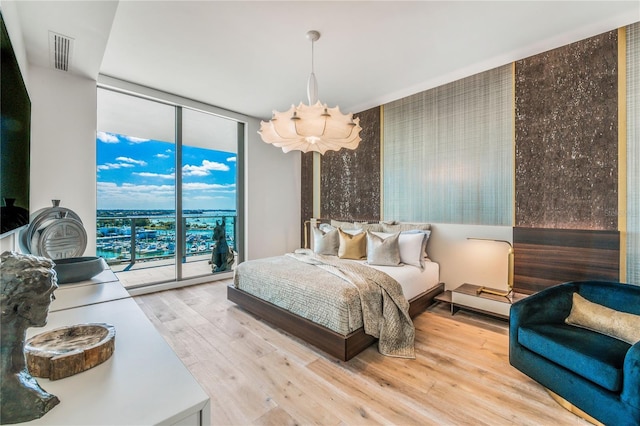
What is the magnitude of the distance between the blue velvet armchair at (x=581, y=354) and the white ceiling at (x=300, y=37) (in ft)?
7.94

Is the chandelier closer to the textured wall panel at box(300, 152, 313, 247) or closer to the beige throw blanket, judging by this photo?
the beige throw blanket

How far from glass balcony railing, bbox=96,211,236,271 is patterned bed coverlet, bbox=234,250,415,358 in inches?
88.8

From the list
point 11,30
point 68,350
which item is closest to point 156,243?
point 11,30

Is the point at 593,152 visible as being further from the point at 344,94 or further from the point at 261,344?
the point at 261,344

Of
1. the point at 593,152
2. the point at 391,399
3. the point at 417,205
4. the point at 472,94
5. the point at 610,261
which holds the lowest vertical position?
the point at 391,399

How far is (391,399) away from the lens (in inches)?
71.8

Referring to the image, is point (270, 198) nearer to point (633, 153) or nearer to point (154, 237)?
point (154, 237)

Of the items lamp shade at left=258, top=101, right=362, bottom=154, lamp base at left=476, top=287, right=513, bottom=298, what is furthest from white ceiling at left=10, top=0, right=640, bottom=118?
lamp base at left=476, top=287, right=513, bottom=298

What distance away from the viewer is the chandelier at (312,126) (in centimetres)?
249

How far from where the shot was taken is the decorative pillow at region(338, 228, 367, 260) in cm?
369

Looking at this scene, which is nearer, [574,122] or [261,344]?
[261,344]

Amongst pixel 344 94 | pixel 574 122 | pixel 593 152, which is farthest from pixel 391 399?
pixel 344 94

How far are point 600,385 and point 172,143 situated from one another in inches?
203

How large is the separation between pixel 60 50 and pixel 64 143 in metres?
0.96
